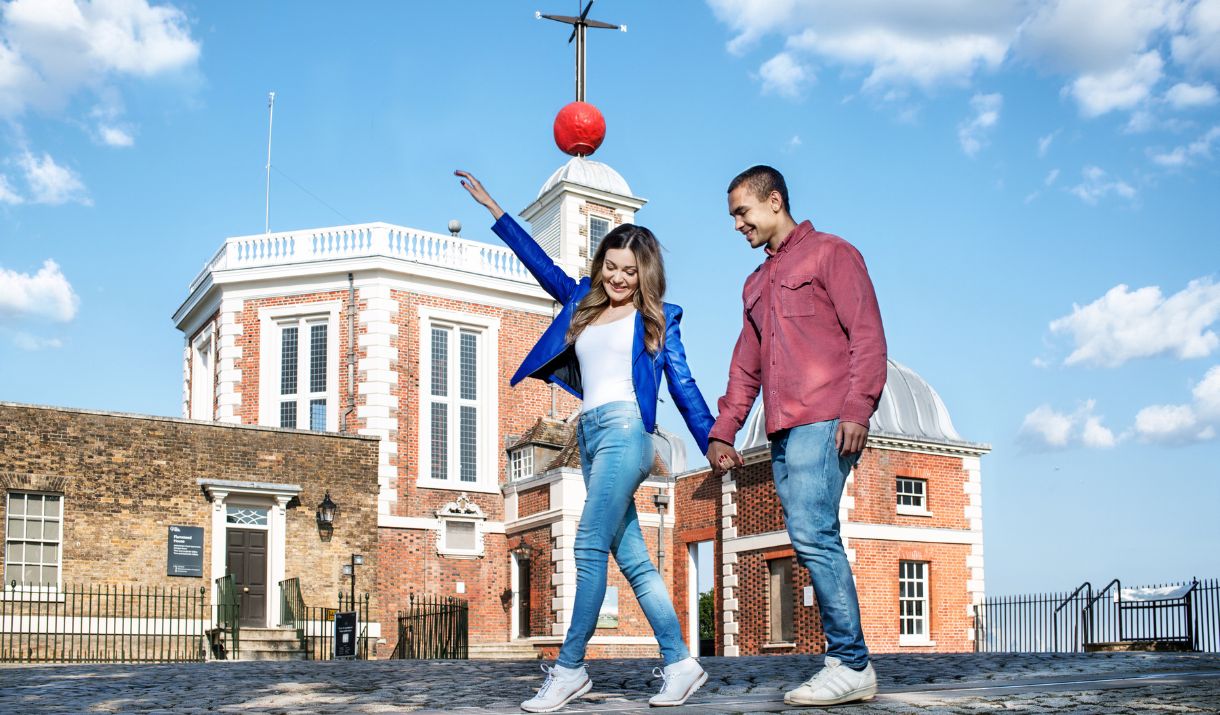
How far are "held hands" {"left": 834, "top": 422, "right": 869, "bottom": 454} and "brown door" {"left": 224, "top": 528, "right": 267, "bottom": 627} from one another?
1976 cm

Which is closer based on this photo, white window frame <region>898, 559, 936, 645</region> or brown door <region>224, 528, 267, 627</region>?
brown door <region>224, 528, 267, 627</region>

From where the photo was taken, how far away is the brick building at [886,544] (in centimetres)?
2448

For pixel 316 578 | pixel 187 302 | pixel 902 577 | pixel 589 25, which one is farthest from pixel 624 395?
pixel 589 25

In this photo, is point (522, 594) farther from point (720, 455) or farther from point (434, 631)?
point (720, 455)

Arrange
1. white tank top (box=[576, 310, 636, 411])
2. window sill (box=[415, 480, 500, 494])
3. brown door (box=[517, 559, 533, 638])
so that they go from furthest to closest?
brown door (box=[517, 559, 533, 638])
window sill (box=[415, 480, 500, 494])
white tank top (box=[576, 310, 636, 411])

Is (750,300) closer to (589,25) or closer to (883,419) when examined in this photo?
(883,419)

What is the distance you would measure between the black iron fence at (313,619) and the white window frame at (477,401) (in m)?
4.96

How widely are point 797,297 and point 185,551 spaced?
63.3ft

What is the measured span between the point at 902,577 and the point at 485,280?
37.4ft

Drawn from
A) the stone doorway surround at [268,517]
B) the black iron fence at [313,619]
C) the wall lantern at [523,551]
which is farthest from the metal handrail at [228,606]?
the wall lantern at [523,551]

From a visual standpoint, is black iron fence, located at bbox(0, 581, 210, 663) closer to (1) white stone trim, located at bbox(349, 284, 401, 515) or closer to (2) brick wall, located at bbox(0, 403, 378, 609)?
(2) brick wall, located at bbox(0, 403, 378, 609)

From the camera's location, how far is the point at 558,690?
521cm

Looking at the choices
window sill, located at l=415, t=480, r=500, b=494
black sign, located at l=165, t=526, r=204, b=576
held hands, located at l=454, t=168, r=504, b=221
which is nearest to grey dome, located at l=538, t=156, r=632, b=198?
window sill, located at l=415, t=480, r=500, b=494

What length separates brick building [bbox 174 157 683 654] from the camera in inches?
1075
